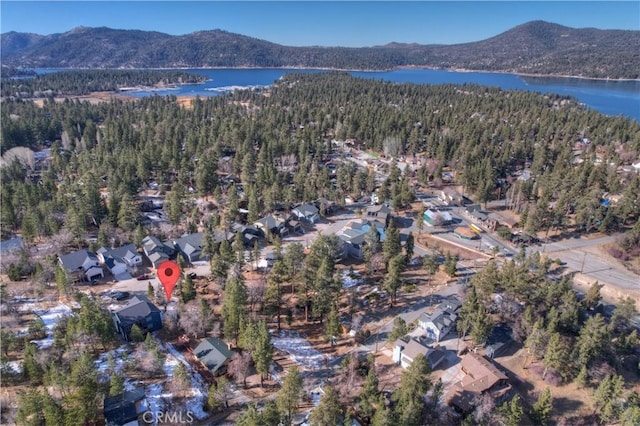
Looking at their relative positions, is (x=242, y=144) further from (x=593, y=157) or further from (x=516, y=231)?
(x=593, y=157)

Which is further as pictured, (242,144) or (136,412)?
(242,144)

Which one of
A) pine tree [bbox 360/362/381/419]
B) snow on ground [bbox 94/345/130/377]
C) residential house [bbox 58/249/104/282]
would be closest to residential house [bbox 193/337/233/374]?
snow on ground [bbox 94/345/130/377]

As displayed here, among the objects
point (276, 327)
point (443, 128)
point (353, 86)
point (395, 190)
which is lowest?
point (276, 327)

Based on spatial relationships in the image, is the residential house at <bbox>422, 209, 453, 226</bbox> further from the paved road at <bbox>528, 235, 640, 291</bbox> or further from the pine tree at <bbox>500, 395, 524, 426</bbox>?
the pine tree at <bbox>500, 395, 524, 426</bbox>

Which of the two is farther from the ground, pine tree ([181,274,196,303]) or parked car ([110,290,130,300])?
pine tree ([181,274,196,303])

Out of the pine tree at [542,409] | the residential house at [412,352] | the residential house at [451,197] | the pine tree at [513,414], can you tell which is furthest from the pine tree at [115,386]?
the residential house at [451,197]

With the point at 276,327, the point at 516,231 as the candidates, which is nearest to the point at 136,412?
the point at 276,327
